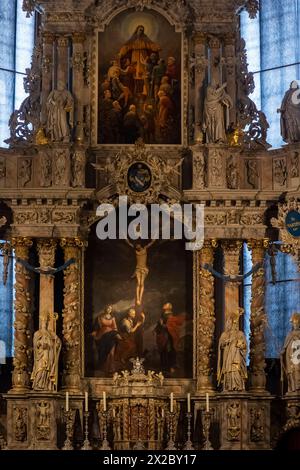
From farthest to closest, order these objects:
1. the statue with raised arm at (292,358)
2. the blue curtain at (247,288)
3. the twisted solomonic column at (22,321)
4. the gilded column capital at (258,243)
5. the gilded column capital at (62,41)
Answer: the blue curtain at (247,288), the gilded column capital at (62,41), the gilded column capital at (258,243), the twisted solomonic column at (22,321), the statue with raised arm at (292,358)

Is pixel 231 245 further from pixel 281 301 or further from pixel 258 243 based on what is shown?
pixel 281 301

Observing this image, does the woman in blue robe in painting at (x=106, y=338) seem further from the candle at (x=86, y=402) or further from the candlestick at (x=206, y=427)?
the candlestick at (x=206, y=427)

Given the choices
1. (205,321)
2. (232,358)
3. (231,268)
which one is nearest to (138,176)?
(231,268)

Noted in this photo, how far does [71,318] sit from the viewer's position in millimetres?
34969

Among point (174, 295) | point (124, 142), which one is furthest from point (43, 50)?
point (174, 295)

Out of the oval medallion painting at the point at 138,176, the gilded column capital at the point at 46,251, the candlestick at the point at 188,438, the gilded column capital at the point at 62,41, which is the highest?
the gilded column capital at the point at 62,41

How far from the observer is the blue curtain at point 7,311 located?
3825cm

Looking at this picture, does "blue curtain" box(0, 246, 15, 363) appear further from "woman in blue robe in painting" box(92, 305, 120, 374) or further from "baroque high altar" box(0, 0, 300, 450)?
"woman in blue robe in painting" box(92, 305, 120, 374)

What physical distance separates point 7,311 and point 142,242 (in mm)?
4393

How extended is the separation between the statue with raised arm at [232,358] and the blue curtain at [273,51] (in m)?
5.82

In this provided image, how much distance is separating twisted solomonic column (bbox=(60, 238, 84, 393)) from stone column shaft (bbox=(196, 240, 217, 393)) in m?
2.36

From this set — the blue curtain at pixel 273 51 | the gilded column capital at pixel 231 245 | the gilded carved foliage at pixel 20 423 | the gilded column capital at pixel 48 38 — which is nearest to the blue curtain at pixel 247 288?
the blue curtain at pixel 273 51

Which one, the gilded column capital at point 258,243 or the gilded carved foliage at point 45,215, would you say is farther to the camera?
the gilded column capital at point 258,243

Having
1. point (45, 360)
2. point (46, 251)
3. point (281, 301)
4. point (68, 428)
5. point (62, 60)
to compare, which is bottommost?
point (68, 428)
